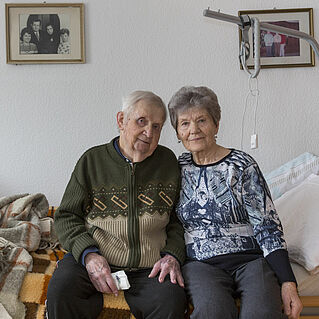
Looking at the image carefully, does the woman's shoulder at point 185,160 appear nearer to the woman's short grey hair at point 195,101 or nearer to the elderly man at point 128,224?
the elderly man at point 128,224

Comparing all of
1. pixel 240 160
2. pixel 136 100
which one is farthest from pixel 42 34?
pixel 240 160

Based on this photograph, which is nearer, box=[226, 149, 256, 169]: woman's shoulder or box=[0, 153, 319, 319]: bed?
box=[0, 153, 319, 319]: bed

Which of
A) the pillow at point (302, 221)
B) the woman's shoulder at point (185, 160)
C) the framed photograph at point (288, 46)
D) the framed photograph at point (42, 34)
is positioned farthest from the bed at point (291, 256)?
the framed photograph at point (42, 34)

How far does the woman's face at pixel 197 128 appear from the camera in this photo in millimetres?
1736

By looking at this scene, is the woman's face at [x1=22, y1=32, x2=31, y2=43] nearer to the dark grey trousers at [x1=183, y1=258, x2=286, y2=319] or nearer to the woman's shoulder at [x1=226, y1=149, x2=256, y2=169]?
the woman's shoulder at [x1=226, y1=149, x2=256, y2=169]

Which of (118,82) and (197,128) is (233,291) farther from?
(118,82)

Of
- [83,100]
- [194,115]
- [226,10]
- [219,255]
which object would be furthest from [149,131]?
[226,10]

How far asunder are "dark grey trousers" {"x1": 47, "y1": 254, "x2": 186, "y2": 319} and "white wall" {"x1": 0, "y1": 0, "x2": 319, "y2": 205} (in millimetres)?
1154

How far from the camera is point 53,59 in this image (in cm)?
257

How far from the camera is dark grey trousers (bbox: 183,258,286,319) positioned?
1.41 m

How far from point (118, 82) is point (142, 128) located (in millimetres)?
963

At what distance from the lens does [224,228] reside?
1.66m

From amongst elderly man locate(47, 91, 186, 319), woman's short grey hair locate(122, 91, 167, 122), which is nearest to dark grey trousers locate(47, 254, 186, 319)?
elderly man locate(47, 91, 186, 319)

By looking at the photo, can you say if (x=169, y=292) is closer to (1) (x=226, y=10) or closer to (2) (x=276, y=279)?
(2) (x=276, y=279)
